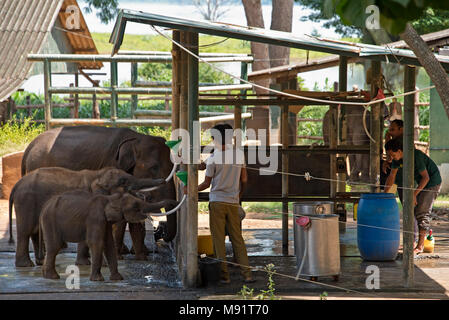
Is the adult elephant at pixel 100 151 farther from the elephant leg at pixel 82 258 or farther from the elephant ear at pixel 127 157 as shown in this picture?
the elephant leg at pixel 82 258

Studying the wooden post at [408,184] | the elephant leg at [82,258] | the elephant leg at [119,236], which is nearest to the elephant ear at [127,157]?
the elephant leg at [119,236]

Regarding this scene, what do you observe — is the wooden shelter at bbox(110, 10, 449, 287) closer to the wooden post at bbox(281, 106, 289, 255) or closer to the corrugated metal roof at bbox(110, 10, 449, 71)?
the corrugated metal roof at bbox(110, 10, 449, 71)

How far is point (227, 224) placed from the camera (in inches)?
332

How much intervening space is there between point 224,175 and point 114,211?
1.23m

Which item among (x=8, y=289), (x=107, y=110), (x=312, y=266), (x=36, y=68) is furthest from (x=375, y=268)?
(x=107, y=110)

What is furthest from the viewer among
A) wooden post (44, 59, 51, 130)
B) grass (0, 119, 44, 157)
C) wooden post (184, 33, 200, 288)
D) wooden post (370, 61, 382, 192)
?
grass (0, 119, 44, 157)

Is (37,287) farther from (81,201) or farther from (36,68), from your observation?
(36,68)

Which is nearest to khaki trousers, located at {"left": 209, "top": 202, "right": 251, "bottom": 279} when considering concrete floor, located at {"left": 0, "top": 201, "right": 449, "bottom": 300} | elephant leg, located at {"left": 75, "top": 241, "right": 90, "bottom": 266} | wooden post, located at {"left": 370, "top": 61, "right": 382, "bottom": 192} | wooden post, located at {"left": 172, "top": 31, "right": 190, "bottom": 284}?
concrete floor, located at {"left": 0, "top": 201, "right": 449, "bottom": 300}

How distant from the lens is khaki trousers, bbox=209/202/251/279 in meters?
8.30

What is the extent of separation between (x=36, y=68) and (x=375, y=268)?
31.1ft

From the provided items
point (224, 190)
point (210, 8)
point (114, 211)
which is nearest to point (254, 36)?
point (224, 190)

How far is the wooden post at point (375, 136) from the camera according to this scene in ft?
35.3

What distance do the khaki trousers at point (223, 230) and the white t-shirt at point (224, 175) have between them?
0.28ft

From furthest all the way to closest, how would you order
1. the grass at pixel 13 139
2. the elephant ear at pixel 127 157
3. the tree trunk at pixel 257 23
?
the tree trunk at pixel 257 23 → the grass at pixel 13 139 → the elephant ear at pixel 127 157
